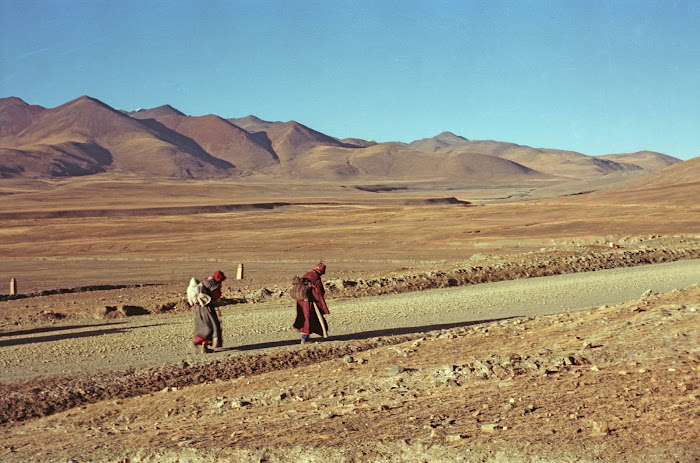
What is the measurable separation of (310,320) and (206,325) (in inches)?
64.6

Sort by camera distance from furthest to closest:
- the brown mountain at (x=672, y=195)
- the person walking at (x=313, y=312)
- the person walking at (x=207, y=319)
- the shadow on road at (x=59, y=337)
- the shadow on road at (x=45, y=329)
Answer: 1. the brown mountain at (x=672, y=195)
2. the shadow on road at (x=45, y=329)
3. the shadow on road at (x=59, y=337)
4. the person walking at (x=313, y=312)
5. the person walking at (x=207, y=319)

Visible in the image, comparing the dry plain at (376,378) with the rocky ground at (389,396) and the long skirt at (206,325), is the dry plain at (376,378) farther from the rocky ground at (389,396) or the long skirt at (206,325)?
the long skirt at (206,325)

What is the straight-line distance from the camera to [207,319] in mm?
11914

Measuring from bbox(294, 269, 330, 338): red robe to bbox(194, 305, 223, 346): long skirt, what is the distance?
138 centimetres

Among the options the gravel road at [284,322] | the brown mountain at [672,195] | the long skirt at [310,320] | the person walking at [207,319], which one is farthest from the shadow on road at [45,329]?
the brown mountain at [672,195]

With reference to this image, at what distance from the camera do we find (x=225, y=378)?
10.2 meters

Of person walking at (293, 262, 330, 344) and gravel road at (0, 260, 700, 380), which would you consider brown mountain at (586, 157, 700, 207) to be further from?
person walking at (293, 262, 330, 344)

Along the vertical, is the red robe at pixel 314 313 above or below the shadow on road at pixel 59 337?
above

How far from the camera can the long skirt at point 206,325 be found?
469 inches

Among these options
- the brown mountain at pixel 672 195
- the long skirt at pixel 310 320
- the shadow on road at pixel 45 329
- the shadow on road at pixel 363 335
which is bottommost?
the shadow on road at pixel 45 329

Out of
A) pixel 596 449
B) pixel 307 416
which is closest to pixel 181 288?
pixel 307 416

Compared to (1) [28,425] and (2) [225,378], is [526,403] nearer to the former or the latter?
(2) [225,378]

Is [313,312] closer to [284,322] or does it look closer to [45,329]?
[284,322]

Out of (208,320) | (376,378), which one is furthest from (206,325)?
(376,378)
